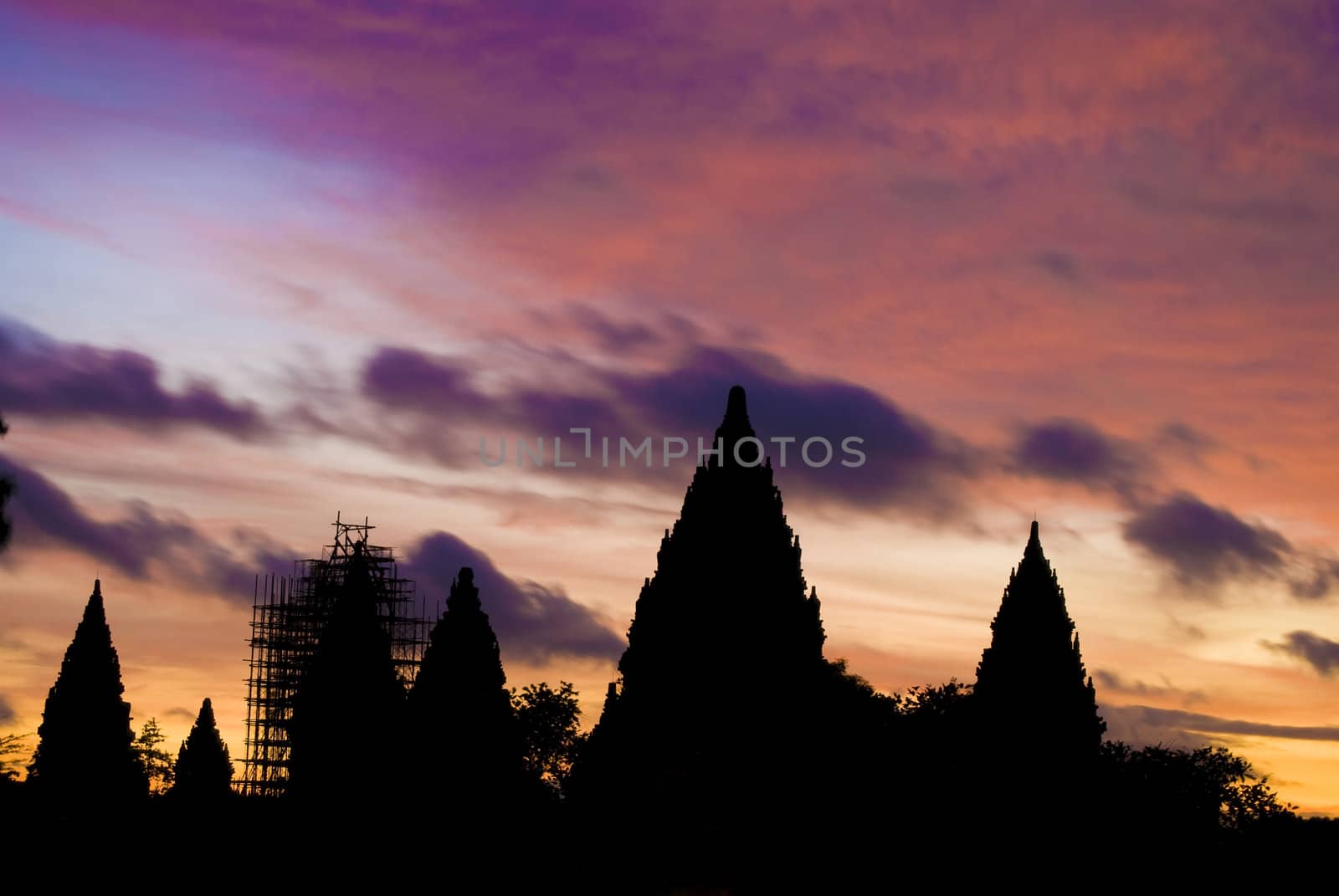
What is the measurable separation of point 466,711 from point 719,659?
7318 mm

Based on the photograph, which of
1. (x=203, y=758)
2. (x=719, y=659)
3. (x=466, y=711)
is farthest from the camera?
(x=203, y=758)

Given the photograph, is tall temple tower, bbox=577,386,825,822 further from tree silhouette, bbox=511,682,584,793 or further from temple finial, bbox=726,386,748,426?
tree silhouette, bbox=511,682,584,793

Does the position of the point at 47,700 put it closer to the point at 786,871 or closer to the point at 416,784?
the point at 416,784

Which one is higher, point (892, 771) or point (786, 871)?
point (892, 771)

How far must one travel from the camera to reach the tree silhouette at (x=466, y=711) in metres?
35.4

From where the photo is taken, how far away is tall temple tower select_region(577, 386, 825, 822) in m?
38.9

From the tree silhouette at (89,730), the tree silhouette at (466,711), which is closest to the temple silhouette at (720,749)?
the tree silhouette at (466,711)

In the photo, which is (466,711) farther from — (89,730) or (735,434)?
(89,730)

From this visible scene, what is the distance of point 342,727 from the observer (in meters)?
35.8

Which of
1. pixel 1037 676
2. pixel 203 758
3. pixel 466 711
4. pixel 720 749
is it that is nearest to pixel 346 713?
pixel 466 711

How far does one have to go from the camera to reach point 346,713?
35.9 metres

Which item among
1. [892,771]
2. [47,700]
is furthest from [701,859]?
[47,700]

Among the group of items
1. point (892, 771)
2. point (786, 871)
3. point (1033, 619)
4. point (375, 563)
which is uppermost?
point (375, 563)

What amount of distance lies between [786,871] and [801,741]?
10.7ft
